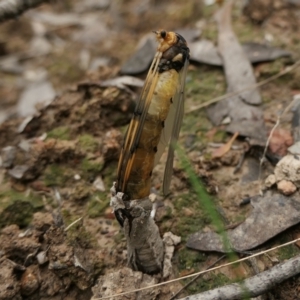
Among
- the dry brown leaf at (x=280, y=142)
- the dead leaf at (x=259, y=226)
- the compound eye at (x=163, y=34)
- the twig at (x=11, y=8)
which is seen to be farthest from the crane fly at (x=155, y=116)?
the twig at (x=11, y=8)

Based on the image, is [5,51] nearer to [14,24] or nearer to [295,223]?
[14,24]

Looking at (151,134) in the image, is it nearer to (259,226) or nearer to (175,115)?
(175,115)

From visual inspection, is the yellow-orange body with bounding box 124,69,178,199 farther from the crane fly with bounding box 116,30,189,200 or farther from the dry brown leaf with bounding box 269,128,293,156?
the dry brown leaf with bounding box 269,128,293,156

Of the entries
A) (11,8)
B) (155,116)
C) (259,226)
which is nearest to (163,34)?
(155,116)

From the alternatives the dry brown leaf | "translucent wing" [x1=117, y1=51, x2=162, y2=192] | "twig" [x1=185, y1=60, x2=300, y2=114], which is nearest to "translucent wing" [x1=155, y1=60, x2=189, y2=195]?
"translucent wing" [x1=117, y1=51, x2=162, y2=192]

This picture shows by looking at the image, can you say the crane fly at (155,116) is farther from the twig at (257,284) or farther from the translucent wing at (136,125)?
the twig at (257,284)

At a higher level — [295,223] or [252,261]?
[295,223]

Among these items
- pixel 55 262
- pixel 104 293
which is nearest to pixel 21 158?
pixel 55 262
